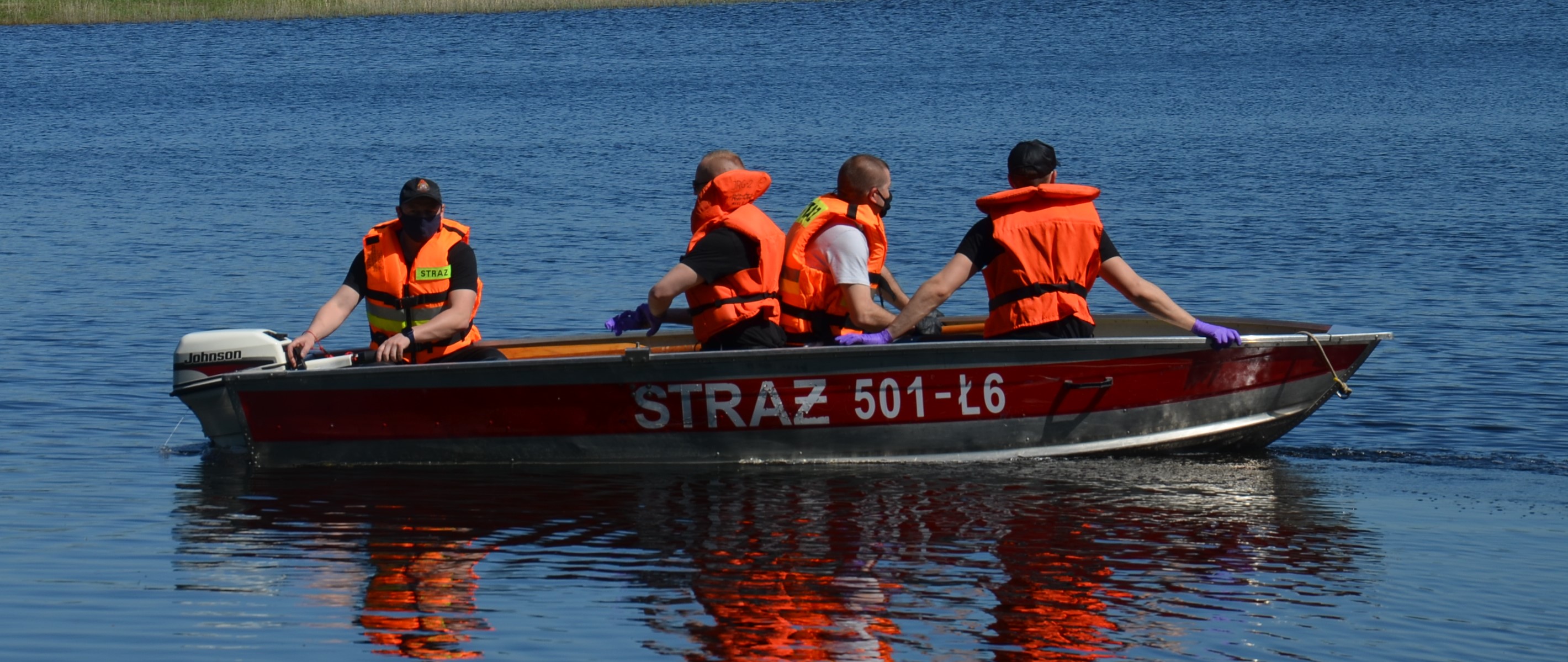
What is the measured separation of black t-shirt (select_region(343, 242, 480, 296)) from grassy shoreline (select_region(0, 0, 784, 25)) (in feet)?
133

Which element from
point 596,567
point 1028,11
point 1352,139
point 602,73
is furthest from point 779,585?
point 1028,11

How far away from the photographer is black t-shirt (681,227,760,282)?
7.61m

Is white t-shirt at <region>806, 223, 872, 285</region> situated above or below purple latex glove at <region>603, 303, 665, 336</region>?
above

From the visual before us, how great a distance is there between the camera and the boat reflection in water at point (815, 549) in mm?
5777

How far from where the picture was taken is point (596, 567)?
21.7ft

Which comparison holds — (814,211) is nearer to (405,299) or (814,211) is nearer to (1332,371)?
(405,299)

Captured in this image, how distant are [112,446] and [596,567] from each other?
388 centimetres

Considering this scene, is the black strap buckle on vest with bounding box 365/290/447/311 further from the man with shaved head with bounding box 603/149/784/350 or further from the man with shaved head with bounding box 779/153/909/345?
the man with shaved head with bounding box 779/153/909/345

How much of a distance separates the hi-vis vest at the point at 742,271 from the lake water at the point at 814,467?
0.78 m

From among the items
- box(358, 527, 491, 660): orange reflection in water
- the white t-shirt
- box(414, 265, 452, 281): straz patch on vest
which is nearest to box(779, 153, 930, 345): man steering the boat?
the white t-shirt

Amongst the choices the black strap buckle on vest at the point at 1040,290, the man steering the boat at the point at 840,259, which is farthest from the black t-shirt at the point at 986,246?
the man steering the boat at the point at 840,259

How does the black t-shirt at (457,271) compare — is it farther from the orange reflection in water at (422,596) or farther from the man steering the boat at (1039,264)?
the man steering the boat at (1039,264)

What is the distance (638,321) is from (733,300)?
0.52 meters

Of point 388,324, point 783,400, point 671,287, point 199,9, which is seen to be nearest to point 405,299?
point 388,324
